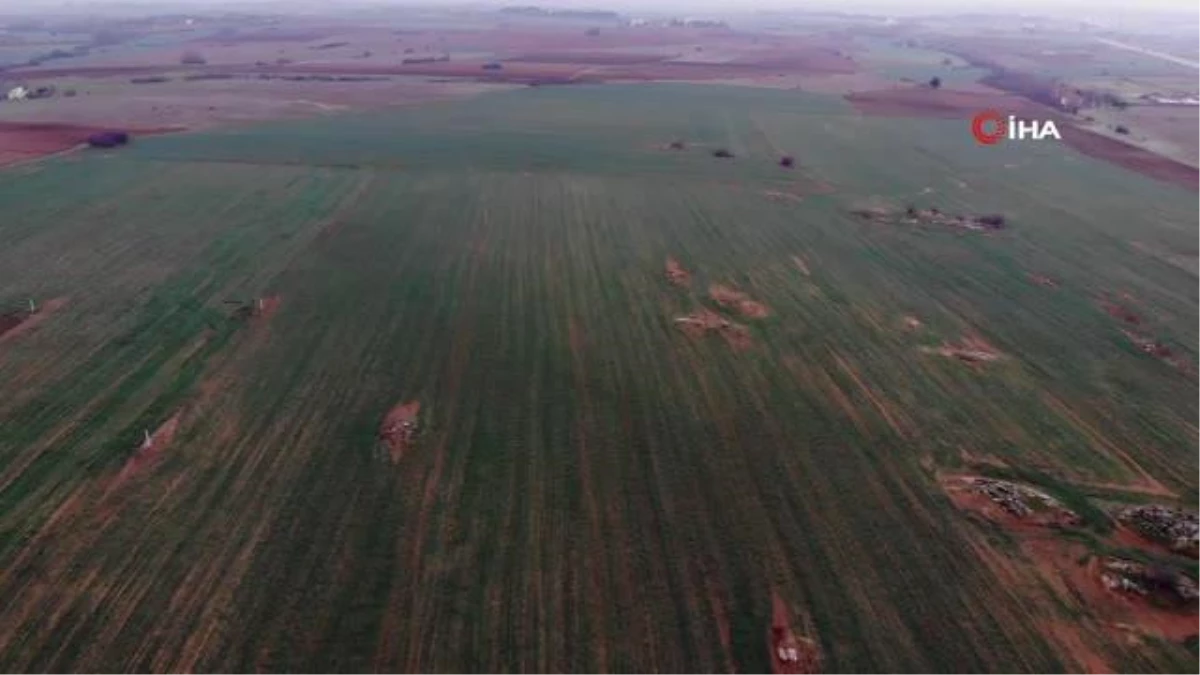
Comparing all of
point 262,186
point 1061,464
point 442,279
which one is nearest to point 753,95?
point 262,186

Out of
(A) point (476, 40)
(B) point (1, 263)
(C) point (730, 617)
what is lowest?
(C) point (730, 617)

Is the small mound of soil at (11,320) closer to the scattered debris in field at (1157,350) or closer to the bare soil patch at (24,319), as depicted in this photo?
the bare soil patch at (24,319)

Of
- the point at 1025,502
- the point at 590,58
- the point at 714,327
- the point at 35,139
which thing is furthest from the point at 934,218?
the point at 590,58

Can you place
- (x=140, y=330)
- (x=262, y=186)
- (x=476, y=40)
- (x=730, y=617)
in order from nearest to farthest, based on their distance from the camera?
(x=730, y=617) < (x=140, y=330) < (x=262, y=186) < (x=476, y=40)

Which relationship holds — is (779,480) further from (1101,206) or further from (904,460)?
(1101,206)

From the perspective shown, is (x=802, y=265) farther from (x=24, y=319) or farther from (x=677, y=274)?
(x=24, y=319)

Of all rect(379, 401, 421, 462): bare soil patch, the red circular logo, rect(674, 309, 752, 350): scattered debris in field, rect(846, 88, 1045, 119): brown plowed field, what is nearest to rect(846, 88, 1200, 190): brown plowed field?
rect(846, 88, 1045, 119): brown plowed field
